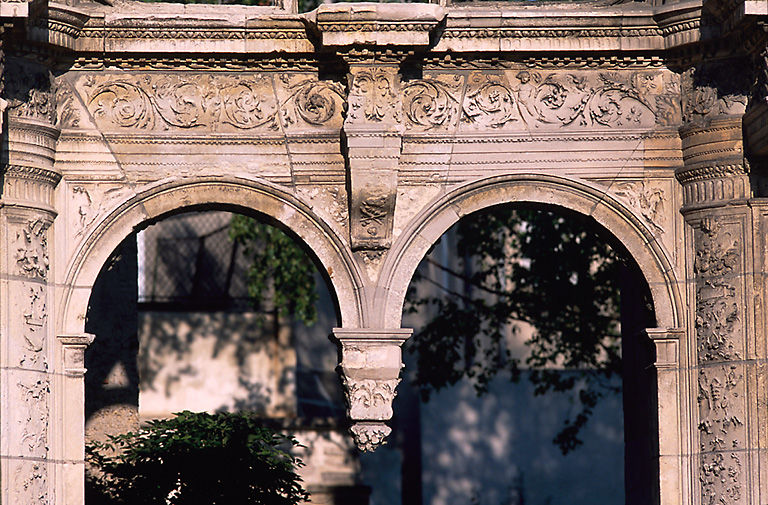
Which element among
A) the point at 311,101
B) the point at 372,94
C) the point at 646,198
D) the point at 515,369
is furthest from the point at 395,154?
the point at 515,369

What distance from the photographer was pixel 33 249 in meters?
10.7

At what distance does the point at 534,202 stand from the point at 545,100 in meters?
0.70

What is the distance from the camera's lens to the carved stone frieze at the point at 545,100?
1127 centimetres

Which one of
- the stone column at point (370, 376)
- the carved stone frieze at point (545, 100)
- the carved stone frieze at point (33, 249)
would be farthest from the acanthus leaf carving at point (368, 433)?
the carved stone frieze at point (33, 249)

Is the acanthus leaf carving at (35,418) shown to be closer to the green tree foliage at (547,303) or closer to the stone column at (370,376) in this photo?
the stone column at (370,376)

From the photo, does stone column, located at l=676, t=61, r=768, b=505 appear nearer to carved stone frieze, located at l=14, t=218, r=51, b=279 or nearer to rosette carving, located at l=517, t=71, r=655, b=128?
rosette carving, located at l=517, t=71, r=655, b=128

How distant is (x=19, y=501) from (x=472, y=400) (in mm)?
11327

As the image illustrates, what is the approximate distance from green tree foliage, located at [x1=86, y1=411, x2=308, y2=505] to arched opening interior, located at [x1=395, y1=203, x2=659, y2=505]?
4.24 m

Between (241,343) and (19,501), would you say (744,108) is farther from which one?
(241,343)

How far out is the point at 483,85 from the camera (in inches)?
445

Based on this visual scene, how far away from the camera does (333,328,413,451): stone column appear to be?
431 inches

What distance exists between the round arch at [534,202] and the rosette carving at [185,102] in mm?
1222

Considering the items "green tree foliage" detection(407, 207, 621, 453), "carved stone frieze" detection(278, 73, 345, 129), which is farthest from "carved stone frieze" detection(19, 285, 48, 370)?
"green tree foliage" detection(407, 207, 621, 453)

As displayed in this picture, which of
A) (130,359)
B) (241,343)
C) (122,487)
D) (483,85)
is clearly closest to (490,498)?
(241,343)
